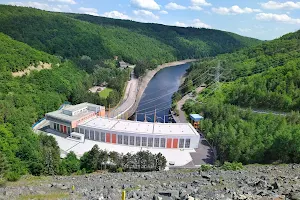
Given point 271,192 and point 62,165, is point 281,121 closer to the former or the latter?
point 271,192

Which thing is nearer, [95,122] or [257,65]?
[95,122]

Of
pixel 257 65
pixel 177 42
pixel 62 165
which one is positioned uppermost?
pixel 177 42

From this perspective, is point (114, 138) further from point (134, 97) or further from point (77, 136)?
point (134, 97)

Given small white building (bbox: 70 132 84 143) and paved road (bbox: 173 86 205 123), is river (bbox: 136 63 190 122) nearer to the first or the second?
paved road (bbox: 173 86 205 123)

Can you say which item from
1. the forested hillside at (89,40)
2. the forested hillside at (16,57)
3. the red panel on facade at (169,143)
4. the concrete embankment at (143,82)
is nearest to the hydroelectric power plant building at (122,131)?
the red panel on facade at (169,143)

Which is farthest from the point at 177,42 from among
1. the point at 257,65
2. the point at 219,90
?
the point at 219,90

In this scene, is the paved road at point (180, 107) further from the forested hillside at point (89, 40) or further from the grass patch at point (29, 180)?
the forested hillside at point (89, 40)
